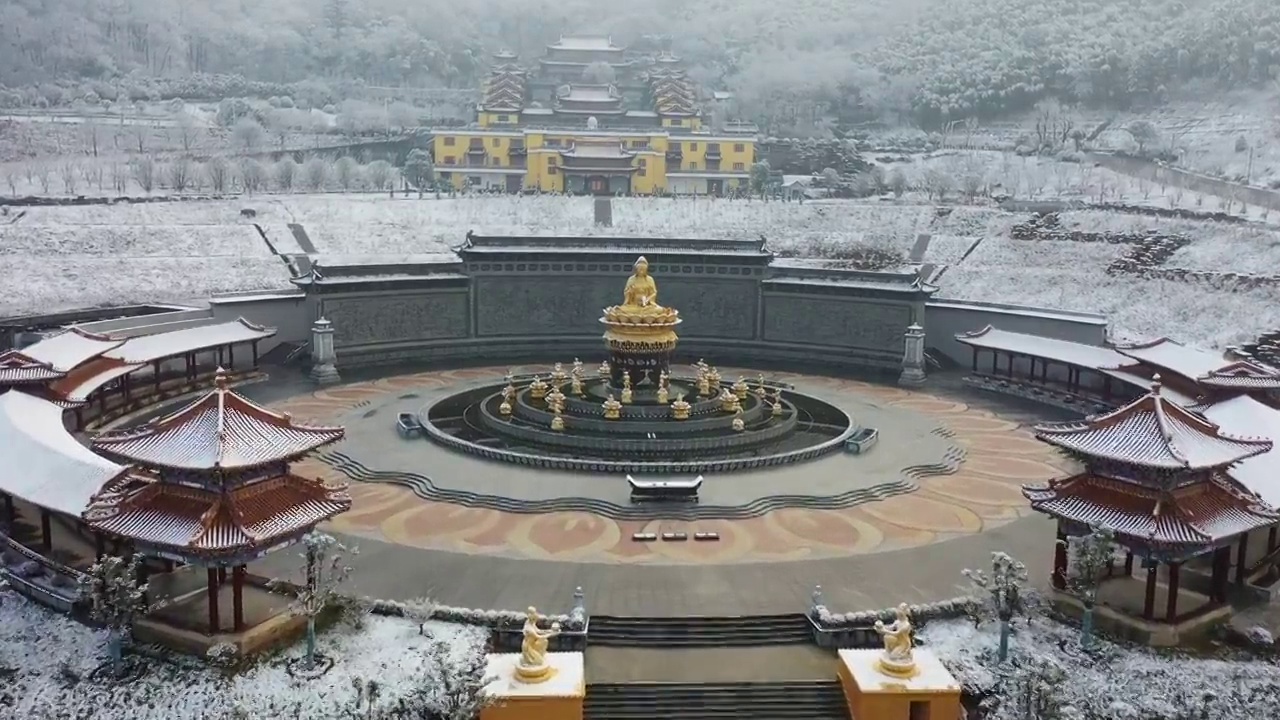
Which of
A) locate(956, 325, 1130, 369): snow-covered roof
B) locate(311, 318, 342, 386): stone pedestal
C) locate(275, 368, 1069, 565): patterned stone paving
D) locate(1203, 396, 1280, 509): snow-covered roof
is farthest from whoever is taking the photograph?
locate(311, 318, 342, 386): stone pedestal

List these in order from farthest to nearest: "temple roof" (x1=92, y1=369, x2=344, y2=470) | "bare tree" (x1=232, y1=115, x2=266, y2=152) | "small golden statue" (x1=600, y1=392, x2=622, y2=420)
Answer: "bare tree" (x1=232, y1=115, x2=266, y2=152) < "small golden statue" (x1=600, y1=392, x2=622, y2=420) < "temple roof" (x1=92, y1=369, x2=344, y2=470)

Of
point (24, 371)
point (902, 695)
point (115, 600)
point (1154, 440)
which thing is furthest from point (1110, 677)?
point (24, 371)

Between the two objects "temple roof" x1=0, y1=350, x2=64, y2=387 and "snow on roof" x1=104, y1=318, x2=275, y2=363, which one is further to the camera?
"snow on roof" x1=104, y1=318, x2=275, y2=363

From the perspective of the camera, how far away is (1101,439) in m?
20.2

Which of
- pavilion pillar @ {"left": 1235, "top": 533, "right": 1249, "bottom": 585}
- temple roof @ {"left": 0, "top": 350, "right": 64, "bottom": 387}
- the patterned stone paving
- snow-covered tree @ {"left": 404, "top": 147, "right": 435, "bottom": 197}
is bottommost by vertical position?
the patterned stone paving

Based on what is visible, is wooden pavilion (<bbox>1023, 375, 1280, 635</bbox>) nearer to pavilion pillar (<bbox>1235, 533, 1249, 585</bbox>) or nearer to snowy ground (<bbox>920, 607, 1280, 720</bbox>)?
pavilion pillar (<bbox>1235, 533, 1249, 585</bbox>)

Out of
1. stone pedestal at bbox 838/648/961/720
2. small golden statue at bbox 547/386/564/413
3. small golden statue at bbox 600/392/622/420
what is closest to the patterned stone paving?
small golden statue at bbox 547/386/564/413

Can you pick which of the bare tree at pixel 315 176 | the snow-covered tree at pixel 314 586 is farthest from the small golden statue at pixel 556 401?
the bare tree at pixel 315 176

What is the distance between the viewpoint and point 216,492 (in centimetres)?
1853

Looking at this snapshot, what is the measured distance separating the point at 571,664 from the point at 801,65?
113 m

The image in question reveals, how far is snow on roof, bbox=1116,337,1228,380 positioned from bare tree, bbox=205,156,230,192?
182ft

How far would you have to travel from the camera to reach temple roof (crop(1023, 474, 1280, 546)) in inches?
736

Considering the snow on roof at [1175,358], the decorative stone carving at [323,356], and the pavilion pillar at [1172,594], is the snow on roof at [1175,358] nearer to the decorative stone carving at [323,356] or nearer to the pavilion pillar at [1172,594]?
the pavilion pillar at [1172,594]

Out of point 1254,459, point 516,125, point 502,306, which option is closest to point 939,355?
point 502,306
